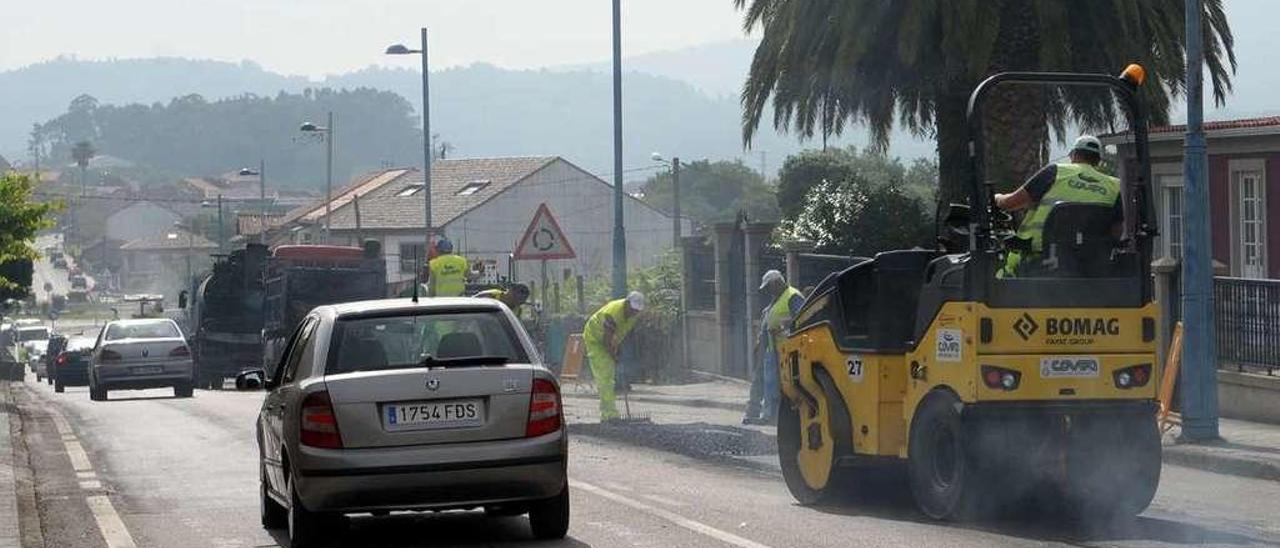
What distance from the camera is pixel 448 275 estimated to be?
2391cm

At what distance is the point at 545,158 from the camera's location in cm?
8244

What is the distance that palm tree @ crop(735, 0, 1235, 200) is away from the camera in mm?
26047

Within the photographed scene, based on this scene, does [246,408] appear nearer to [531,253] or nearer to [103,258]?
[531,253]

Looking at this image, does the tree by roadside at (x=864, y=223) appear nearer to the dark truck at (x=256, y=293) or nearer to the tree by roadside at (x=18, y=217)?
the dark truck at (x=256, y=293)

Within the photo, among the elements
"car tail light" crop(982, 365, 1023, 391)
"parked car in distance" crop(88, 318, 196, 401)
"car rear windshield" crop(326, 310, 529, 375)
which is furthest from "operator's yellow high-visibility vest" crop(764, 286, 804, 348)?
"parked car in distance" crop(88, 318, 196, 401)

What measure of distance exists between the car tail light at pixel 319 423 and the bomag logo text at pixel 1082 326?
4.17m

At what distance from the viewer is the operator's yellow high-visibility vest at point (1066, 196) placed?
12.0m

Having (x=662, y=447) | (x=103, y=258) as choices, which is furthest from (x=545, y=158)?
(x=103, y=258)

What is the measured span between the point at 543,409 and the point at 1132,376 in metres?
3.54

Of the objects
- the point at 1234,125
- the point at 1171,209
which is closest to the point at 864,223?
the point at 1171,209

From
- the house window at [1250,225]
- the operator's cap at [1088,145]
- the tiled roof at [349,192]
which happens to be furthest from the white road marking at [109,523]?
the tiled roof at [349,192]

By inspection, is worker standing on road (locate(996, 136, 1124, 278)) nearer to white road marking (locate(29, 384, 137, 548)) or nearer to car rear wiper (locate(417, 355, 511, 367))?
car rear wiper (locate(417, 355, 511, 367))

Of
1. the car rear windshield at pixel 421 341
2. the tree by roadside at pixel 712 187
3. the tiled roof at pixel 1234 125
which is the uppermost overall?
the tree by roadside at pixel 712 187

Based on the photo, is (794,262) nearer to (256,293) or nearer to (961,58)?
(961,58)
